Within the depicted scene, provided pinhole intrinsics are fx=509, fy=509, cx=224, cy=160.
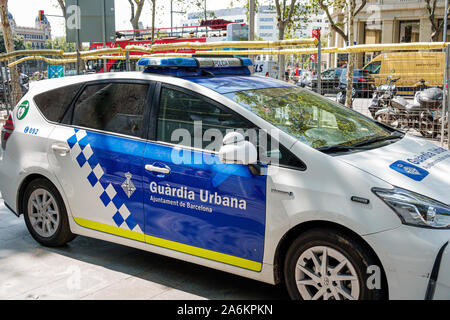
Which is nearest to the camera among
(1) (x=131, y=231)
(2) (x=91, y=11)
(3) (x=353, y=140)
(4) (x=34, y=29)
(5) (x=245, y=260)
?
(5) (x=245, y=260)

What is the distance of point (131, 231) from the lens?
13.4 feet

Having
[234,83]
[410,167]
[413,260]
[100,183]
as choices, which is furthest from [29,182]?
[413,260]

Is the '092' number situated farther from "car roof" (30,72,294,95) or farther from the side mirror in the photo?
the side mirror

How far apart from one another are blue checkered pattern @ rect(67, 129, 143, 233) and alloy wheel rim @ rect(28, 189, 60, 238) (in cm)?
57

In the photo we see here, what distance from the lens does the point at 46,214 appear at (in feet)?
15.5

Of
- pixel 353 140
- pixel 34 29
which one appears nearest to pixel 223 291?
pixel 353 140

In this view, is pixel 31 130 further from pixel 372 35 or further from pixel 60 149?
pixel 372 35

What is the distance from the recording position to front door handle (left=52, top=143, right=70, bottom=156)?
14.5ft

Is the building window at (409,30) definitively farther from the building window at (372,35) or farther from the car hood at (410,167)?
the car hood at (410,167)

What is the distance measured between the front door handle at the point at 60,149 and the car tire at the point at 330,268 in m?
2.21

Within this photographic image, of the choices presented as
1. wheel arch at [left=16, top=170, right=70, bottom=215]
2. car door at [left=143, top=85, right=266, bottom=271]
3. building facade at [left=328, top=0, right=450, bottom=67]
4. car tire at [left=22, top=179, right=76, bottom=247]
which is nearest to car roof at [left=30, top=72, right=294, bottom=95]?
car door at [left=143, top=85, right=266, bottom=271]

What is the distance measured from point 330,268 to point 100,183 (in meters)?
2.04
